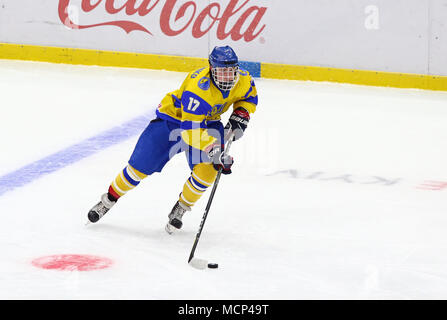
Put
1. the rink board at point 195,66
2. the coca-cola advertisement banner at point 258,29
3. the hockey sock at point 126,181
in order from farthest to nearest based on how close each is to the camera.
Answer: the rink board at point 195,66
the coca-cola advertisement banner at point 258,29
the hockey sock at point 126,181

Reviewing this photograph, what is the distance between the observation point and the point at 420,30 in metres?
8.14

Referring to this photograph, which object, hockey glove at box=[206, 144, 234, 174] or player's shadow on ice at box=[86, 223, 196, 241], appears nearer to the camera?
hockey glove at box=[206, 144, 234, 174]

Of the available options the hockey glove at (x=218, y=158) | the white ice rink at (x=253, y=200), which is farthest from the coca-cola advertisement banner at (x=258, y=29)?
the hockey glove at (x=218, y=158)

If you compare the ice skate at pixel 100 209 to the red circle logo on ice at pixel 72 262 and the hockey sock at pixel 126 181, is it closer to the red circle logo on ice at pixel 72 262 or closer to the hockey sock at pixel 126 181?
the hockey sock at pixel 126 181

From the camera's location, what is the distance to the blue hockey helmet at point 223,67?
4.38 meters

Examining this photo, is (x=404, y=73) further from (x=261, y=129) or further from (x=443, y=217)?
(x=443, y=217)

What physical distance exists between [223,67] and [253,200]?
1166mm

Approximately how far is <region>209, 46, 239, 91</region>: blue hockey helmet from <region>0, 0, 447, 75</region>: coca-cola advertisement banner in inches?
160

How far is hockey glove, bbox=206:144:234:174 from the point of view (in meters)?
4.38

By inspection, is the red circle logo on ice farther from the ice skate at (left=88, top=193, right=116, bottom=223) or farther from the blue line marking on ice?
the blue line marking on ice

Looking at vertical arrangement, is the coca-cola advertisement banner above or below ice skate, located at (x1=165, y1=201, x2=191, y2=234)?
above

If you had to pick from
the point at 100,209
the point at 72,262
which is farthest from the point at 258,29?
the point at 72,262

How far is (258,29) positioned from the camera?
28.1 feet

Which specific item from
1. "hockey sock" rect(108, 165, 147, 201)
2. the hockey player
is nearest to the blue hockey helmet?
the hockey player
